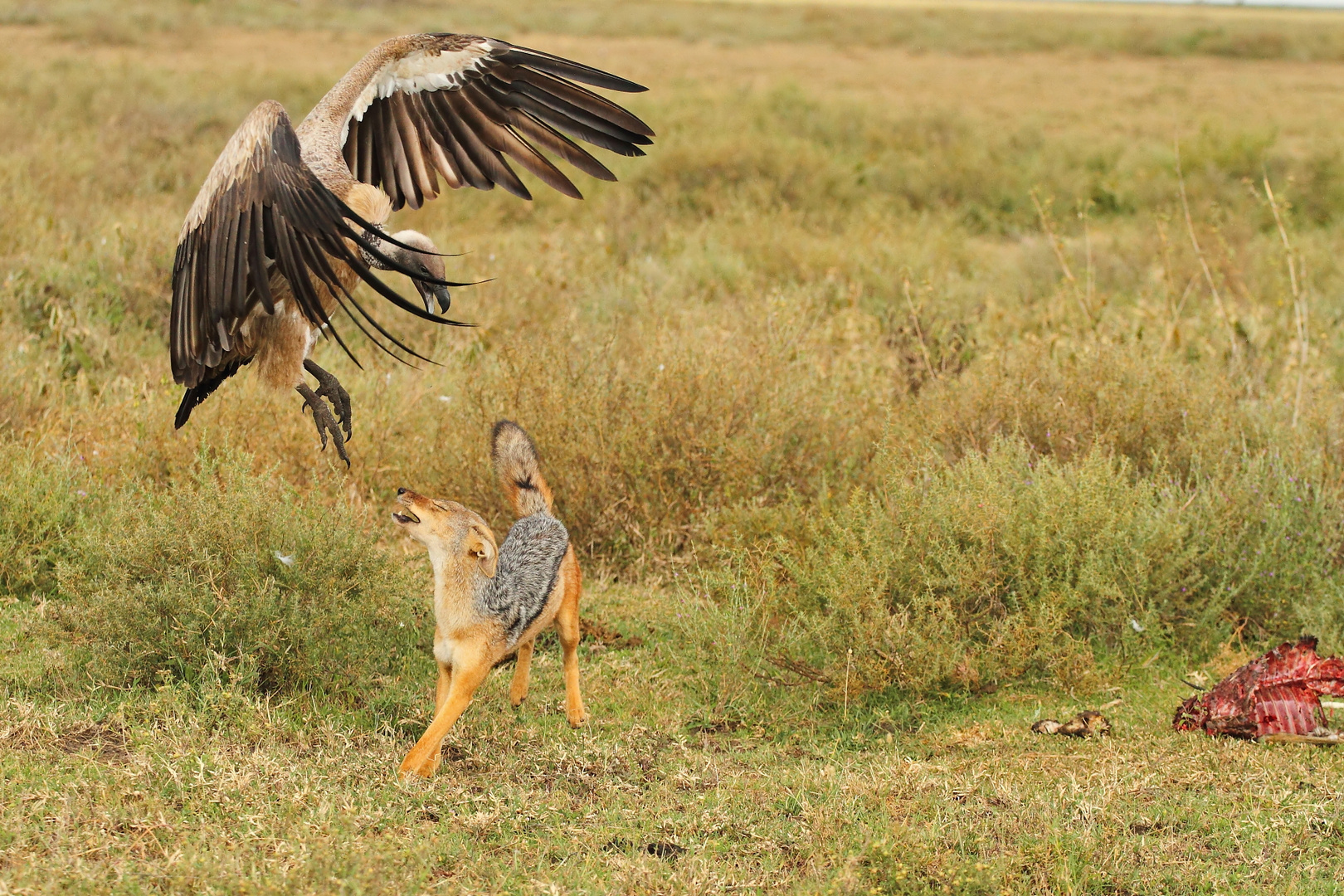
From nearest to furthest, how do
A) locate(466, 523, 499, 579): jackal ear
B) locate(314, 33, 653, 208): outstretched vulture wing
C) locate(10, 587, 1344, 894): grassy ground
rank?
locate(10, 587, 1344, 894): grassy ground < locate(466, 523, 499, 579): jackal ear < locate(314, 33, 653, 208): outstretched vulture wing

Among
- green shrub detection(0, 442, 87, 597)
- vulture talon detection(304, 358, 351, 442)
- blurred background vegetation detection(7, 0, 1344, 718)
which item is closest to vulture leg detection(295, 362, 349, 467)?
vulture talon detection(304, 358, 351, 442)

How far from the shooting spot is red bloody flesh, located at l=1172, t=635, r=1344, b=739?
4.37m

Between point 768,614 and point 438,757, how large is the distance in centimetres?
169

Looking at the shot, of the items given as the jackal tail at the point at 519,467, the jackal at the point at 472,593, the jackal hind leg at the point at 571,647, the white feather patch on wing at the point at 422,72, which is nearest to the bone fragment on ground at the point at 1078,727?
the jackal hind leg at the point at 571,647

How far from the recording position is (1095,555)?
510cm

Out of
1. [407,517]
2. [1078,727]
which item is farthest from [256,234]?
[1078,727]

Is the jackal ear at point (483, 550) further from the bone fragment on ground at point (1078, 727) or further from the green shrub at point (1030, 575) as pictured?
the bone fragment on ground at point (1078, 727)

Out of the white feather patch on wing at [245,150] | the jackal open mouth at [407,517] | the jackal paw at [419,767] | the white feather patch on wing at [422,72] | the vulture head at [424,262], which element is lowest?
the jackal paw at [419,767]

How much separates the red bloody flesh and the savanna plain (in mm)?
112

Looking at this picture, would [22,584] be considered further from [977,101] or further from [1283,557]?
[977,101]

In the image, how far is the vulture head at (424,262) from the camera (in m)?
4.14

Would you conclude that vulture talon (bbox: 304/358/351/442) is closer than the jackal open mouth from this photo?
No

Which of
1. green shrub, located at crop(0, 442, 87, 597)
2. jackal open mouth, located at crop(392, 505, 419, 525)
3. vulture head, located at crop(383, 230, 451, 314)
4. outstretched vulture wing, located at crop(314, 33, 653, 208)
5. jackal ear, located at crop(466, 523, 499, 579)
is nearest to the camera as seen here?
jackal open mouth, located at crop(392, 505, 419, 525)

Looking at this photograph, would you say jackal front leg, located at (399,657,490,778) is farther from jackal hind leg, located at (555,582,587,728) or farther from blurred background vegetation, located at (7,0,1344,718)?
blurred background vegetation, located at (7,0,1344,718)
